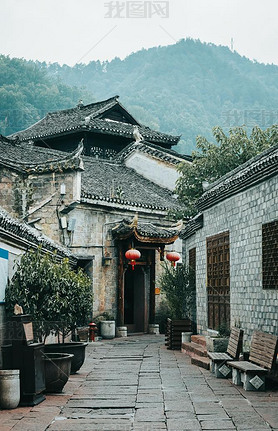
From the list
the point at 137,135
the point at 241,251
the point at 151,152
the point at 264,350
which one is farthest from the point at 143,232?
the point at 264,350

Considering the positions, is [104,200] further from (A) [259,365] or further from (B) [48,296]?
(A) [259,365]

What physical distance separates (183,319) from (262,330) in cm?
609

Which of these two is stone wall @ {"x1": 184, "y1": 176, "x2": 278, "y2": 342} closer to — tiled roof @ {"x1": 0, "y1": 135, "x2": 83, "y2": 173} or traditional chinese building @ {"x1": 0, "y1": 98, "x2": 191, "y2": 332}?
tiled roof @ {"x1": 0, "y1": 135, "x2": 83, "y2": 173}

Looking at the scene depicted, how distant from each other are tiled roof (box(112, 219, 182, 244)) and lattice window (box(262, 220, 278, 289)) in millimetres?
10276

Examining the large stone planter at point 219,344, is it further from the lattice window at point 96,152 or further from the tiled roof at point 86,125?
the lattice window at point 96,152

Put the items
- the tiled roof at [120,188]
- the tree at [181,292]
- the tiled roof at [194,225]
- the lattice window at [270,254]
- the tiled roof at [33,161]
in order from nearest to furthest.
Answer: the lattice window at [270,254] → the tiled roof at [194,225] → the tree at [181,292] → the tiled roof at [33,161] → the tiled roof at [120,188]

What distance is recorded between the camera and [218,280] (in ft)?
44.9

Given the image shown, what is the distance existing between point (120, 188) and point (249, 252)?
12.8 m

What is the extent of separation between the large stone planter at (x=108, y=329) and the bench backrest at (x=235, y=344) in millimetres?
10046

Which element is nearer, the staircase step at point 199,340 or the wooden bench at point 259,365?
the wooden bench at point 259,365

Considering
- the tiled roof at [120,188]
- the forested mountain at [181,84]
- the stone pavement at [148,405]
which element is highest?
the forested mountain at [181,84]

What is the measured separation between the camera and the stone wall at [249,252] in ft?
33.2

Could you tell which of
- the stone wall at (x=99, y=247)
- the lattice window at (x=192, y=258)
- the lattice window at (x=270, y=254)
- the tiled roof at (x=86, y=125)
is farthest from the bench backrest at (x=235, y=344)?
the tiled roof at (x=86, y=125)

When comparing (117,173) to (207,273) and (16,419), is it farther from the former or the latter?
(16,419)
